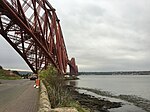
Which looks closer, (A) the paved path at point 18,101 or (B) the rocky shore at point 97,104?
(A) the paved path at point 18,101

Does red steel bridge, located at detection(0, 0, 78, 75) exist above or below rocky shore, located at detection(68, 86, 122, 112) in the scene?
above

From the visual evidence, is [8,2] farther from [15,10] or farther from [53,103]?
[53,103]

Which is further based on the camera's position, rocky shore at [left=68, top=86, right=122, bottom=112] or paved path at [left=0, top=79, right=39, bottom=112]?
rocky shore at [left=68, top=86, right=122, bottom=112]

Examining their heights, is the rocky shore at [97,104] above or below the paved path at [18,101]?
below

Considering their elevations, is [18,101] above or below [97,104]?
above

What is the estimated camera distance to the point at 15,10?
4694 cm

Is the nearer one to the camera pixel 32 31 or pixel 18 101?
pixel 18 101

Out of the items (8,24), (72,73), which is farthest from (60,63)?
(72,73)

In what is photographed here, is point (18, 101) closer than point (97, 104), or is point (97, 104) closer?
point (18, 101)

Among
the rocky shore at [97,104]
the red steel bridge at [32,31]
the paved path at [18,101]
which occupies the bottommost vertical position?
the rocky shore at [97,104]

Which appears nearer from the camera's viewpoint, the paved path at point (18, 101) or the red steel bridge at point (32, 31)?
the paved path at point (18, 101)

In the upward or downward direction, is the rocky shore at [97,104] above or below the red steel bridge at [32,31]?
below

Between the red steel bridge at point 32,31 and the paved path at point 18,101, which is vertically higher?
the red steel bridge at point 32,31

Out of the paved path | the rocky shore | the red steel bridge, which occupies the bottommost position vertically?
the rocky shore
